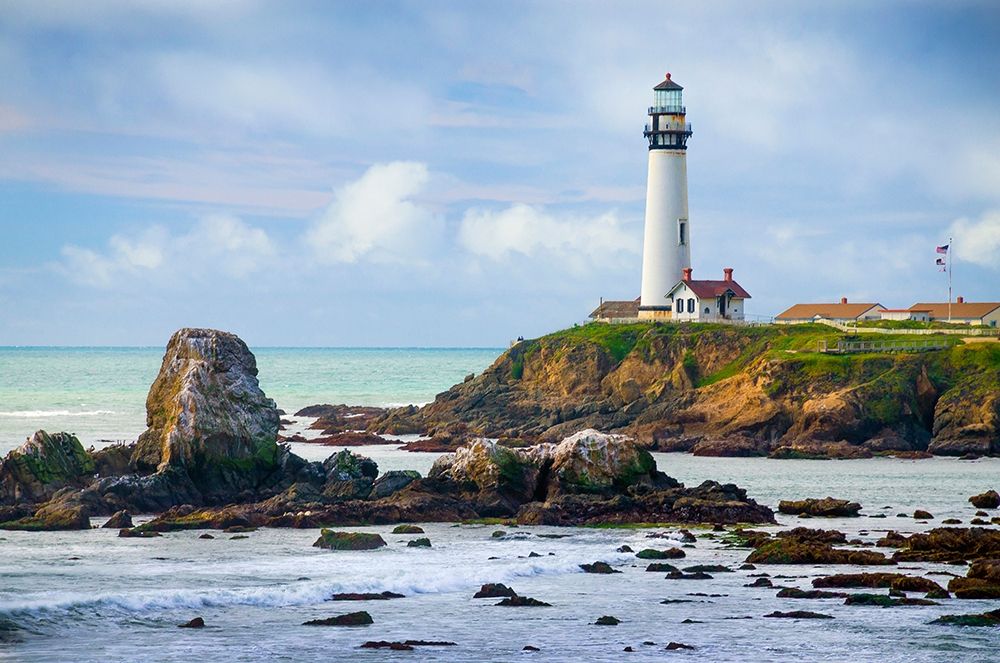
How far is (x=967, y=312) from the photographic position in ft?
333

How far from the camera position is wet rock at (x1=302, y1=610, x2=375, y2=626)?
2564 cm

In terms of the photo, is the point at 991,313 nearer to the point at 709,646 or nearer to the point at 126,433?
the point at 126,433

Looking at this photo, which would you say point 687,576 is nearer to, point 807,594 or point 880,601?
point 807,594

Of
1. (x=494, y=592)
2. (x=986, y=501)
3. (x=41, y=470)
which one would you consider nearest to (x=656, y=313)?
(x=986, y=501)

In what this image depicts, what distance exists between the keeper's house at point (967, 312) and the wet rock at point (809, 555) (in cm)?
6649

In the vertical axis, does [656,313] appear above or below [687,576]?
above

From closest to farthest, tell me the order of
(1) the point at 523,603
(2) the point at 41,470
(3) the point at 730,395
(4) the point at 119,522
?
(1) the point at 523,603, (4) the point at 119,522, (2) the point at 41,470, (3) the point at 730,395

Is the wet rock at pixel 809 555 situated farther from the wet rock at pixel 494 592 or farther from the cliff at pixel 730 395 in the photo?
the cliff at pixel 730 395

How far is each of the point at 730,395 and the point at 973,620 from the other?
4725 cm

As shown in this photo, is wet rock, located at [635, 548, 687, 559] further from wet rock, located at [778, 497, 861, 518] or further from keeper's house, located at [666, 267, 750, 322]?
keeper's house, located at [666, 267, 750, 322]

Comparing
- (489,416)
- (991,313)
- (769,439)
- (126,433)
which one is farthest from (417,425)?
(991,313)

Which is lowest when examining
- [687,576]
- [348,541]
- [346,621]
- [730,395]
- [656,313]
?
[346,621]

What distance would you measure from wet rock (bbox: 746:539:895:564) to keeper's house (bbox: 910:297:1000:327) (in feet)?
218

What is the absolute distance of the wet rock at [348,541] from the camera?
1371 inches
